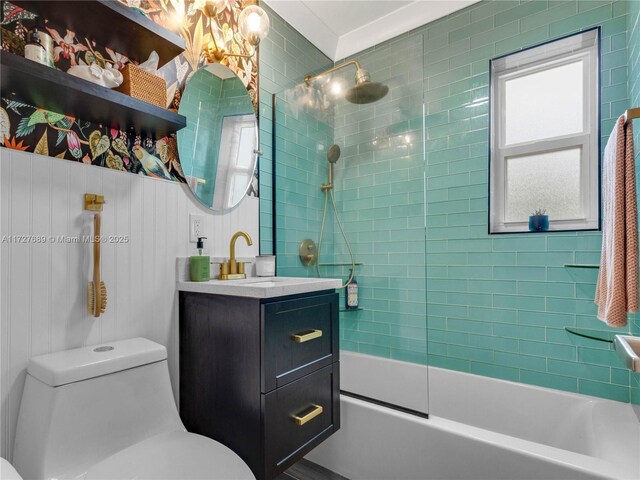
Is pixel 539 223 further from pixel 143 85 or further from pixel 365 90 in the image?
pixel 143 85

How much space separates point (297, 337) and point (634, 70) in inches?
80.1

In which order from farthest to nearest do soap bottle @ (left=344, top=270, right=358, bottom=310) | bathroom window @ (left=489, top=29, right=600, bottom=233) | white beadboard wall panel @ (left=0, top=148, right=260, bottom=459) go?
soap bottle @ (left=344, top=270, right=358, bottom=310) < bathroom window @ (left=489, top=29, right=600, bottom=233) < white beadboard wall panel @ (left=0, top=148, right=260, bottom=459)

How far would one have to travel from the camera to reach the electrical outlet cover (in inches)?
63.6

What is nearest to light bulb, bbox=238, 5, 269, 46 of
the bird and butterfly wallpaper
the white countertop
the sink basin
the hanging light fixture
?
the hanging light fixture

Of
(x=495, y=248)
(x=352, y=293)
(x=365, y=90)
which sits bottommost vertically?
(x=352, y=293)

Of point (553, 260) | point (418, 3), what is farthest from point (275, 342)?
point (418, 3)

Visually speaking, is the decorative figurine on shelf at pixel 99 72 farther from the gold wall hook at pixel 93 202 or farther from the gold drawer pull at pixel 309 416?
the gold drawer pull at pixel 309 416

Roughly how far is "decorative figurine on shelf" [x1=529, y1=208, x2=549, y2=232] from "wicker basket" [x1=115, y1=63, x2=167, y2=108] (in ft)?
6.78

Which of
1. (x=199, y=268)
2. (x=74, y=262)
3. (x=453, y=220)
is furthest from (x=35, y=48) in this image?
(x=453, y=220)

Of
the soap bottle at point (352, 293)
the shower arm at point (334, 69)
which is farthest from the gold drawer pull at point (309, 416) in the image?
the shower arm at point (334, 69)

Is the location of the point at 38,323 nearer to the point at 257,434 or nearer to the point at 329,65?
the point at 257,434

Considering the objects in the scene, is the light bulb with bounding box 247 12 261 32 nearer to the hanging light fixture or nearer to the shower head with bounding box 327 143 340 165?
the hanging light fixture

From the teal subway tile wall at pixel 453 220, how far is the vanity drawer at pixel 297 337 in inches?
21.6

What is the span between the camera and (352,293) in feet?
7.22
